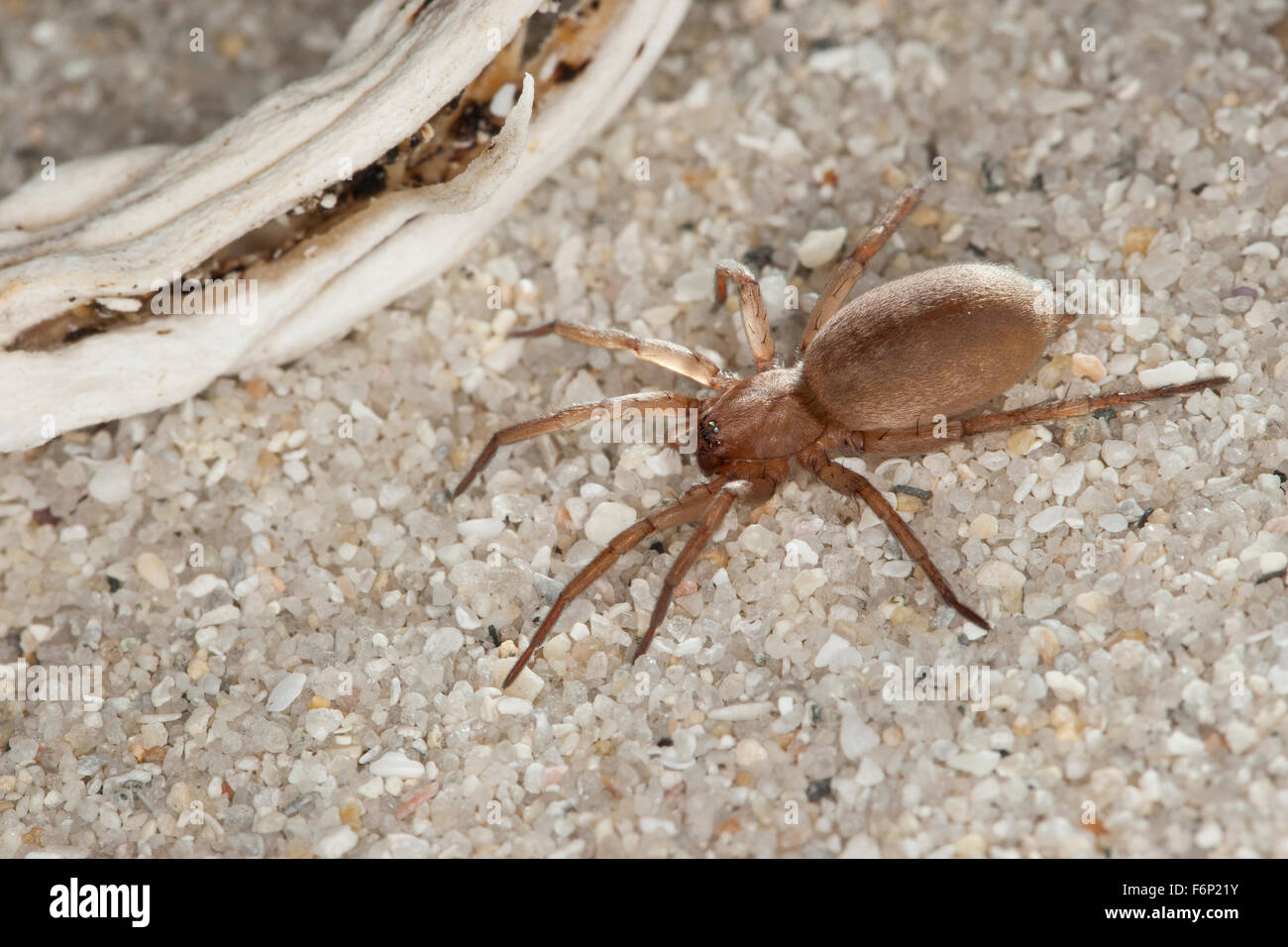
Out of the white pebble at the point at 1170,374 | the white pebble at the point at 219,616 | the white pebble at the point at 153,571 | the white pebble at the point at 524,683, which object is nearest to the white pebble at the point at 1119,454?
the white pebble at the point at 1170,374

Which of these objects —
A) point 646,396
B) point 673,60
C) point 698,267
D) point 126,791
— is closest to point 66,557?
point 126,791

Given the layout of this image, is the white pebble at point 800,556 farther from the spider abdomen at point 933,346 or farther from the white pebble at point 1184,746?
the white pebble at point 1184,746

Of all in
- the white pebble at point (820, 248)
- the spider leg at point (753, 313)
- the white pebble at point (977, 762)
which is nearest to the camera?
the white pebble at point (977, 762)

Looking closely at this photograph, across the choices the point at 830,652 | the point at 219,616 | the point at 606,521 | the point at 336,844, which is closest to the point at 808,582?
the point at 830,652

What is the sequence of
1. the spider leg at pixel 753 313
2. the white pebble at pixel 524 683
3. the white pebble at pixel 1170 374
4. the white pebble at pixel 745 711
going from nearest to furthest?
the white pebble at pixel 745 711 < the white pebble at pixel 524 683 < the white pebble at pixel 1170 374 < the spider leg at pixel 753 313

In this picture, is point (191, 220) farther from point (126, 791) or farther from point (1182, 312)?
point (1182, 312)

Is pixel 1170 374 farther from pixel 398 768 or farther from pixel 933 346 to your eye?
pixel 398 768

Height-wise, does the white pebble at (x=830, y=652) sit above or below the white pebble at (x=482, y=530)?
below

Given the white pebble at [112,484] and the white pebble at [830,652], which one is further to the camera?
the white pebble at [112,484]
